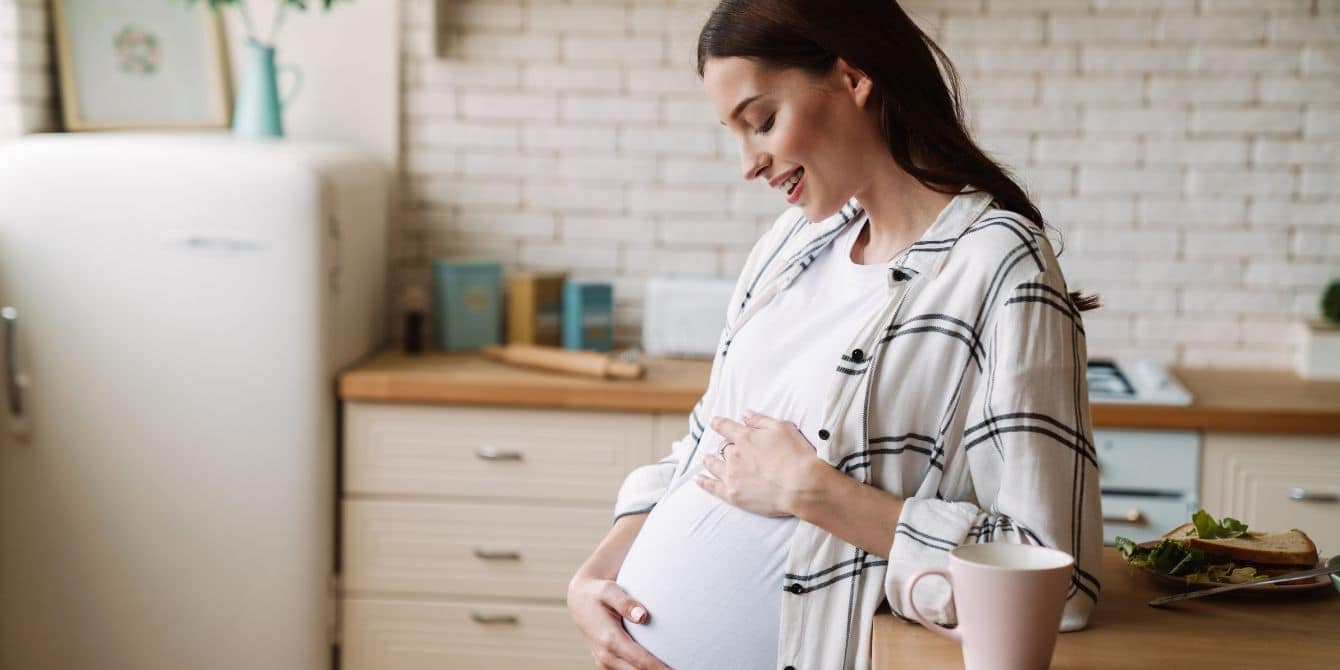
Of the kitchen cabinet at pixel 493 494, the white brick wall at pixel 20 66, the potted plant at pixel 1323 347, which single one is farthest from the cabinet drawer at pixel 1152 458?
the white brick wall at pixel 20 66

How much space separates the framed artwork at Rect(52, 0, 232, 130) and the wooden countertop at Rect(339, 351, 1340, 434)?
33.1 inches

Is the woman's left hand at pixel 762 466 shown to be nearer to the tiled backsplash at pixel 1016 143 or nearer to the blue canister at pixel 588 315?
the blue canister at pixel 588 315

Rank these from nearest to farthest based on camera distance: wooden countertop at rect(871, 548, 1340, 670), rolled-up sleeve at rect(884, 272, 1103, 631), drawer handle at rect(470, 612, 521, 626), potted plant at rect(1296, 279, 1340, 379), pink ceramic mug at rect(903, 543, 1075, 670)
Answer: pink ceramic mug at rect(903, 543, 1075, 670) → wooden countertop at rect(871, 548, 1340, 670) → rolled-up sleeve at rect(884, 272, 1103, 631) → drawer handle at rect(470, 612, 521, 626) → potted plant at rect(1296, 279, 1340, 379)

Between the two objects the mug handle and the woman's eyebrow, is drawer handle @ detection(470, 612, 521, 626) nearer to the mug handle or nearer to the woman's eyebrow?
the woman's eyebrow

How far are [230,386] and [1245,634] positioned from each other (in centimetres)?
217

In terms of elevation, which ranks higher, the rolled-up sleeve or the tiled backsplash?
the tiled backsplash

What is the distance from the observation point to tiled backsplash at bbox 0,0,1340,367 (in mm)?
3121

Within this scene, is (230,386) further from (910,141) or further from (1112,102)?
(1112,102)

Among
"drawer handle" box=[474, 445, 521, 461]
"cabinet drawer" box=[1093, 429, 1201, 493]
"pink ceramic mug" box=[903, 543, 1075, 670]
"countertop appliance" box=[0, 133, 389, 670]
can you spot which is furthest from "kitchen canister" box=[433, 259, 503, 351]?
"pink ceramic mug" box=[903, 543, 1075, 670]

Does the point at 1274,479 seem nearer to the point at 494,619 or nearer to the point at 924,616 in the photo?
the point at 494,619

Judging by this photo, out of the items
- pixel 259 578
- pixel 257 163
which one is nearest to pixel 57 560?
pixel 259 578

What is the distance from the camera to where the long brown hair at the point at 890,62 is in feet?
4.85

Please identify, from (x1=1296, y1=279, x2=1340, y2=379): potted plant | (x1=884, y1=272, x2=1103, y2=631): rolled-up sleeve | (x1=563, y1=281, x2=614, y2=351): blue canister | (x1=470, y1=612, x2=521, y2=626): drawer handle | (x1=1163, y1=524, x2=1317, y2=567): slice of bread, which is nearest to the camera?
(x1=884, y1=272, x2=1103, y2=631): rolled-up sleeve

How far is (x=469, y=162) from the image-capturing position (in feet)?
11.0
